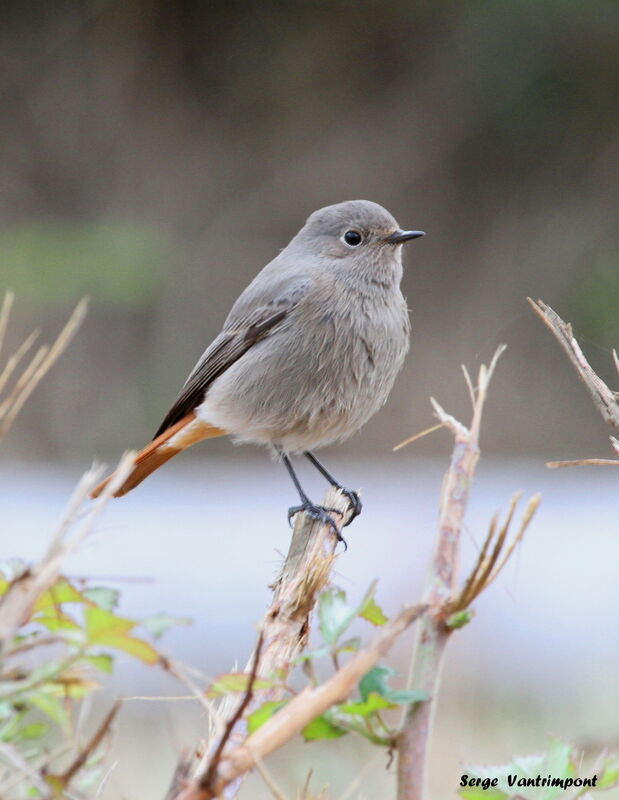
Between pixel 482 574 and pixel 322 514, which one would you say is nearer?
pixel 482 574

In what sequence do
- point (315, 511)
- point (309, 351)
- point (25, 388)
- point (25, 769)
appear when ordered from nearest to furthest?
point (25, 769) < point (25, 388) < point (315, 511) < point (309, 351)

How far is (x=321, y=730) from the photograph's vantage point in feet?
2.89

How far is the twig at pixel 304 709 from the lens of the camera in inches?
32.1

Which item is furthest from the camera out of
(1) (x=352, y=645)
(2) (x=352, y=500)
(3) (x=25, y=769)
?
(2) (x=352, y=500)

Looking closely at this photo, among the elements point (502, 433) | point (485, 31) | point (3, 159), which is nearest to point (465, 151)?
point (485, 31)

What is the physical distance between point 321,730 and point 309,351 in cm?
269

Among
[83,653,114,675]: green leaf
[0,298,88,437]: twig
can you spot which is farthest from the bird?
[83,653,114,675]: green leaf

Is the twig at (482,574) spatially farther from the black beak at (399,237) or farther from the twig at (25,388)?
the black beak at (399,237)

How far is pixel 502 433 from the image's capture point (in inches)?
412

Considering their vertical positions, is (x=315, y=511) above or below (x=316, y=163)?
below

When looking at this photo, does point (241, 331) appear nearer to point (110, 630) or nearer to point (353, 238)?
point (353, 238)

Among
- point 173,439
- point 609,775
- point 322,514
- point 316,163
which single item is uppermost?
point 316,163

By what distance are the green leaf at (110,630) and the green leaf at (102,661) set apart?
18mm

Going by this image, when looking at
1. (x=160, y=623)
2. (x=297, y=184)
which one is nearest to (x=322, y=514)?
(x=160, y=623)
